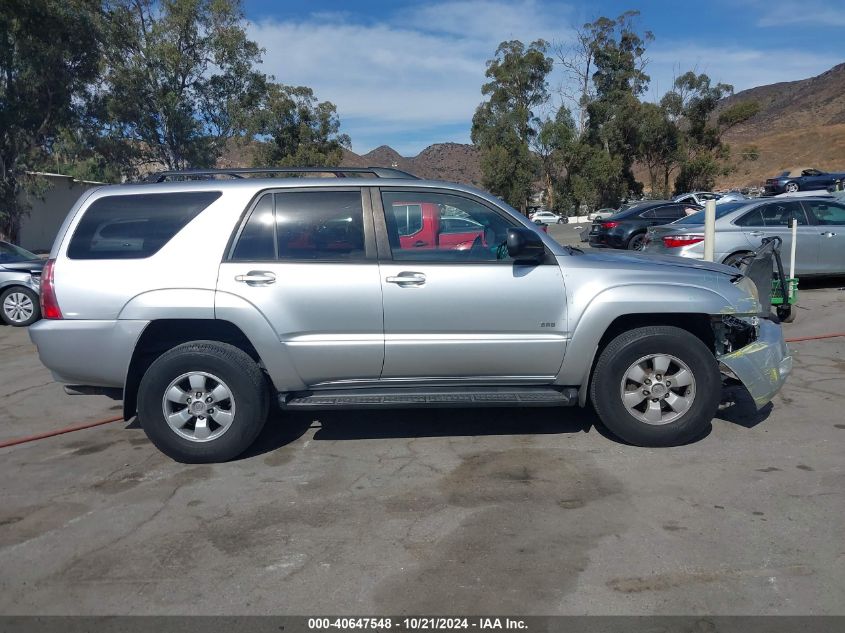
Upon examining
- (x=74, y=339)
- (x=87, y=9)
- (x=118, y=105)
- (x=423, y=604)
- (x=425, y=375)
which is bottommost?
(x=423, y=604)

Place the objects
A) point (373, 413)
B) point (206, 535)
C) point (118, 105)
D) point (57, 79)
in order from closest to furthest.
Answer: point (206, 535)
point (373, 413)
point (57, 79)
point (118, 105)

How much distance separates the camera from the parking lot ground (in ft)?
11.6

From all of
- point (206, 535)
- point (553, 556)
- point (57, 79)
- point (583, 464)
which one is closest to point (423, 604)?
point (553, 556)

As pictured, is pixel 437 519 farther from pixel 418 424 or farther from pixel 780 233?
pixel 780 233

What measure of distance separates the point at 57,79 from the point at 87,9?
2.63 meters

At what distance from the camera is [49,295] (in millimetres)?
5129

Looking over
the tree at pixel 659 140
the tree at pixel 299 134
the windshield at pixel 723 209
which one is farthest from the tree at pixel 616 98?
the windshield at pixel 723 209

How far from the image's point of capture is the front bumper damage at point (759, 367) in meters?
5.24

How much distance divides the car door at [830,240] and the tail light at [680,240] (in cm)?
189

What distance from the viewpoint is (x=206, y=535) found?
420 cm

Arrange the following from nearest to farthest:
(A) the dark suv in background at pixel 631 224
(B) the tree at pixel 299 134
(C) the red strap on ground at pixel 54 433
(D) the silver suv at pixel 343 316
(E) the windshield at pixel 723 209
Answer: (D) the silver suv at pixel 343 316 < (C) the red strap on ground at pixel 54 433 < (E) the windshield at pixel 723 209 < (A) the dark suv in background at pixel 631 224 < (B) the tree at pixel 299 134

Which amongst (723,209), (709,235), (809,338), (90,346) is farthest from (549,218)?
(90,346)

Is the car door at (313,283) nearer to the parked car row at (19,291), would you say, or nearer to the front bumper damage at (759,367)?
the front bumper damage at (759,367)

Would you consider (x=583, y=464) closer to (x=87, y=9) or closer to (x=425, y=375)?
(x=425, y=375)
